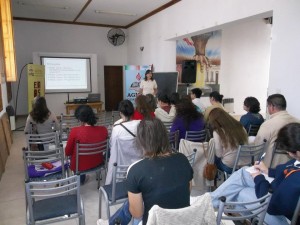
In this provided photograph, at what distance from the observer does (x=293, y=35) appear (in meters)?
3.37

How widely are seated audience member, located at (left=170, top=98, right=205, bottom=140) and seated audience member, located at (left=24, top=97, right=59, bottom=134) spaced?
1.79 meters

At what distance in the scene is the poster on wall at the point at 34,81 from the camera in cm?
658

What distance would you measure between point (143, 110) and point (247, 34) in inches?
234

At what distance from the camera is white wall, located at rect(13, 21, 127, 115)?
313 inches

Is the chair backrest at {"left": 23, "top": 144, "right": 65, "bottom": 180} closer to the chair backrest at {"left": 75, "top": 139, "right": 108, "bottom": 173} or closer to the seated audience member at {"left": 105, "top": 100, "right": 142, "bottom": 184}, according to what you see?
the chair backrest at {"left": 75, "top": 139, "right": 108, "bottom": 173}

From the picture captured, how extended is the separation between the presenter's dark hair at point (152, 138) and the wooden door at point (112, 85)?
26.5ft

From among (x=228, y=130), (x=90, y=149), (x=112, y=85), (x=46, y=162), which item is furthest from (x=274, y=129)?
(x=112, y=85)

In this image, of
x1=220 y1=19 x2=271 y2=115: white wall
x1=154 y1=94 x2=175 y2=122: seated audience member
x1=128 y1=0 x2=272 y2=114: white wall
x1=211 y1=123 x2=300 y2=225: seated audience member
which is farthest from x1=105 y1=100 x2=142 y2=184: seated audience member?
x1=220 y1=19 x2=271 y2=115: white wall

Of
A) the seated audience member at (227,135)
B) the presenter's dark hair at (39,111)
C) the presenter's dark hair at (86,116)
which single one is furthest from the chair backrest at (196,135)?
the presenter's dark hair at (39,111)

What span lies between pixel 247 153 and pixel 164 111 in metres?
1.69

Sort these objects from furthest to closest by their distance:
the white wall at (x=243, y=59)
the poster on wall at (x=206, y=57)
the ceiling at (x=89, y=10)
Result: 1. the white wall at (x=243, y=59)
2. the poster on wall at (x=206, y=57)
3. the ceiling at (x=89, y=10)

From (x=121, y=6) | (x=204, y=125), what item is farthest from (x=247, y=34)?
(x=204, y=125)

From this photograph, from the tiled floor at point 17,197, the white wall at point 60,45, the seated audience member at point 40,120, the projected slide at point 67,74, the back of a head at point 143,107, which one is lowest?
the tiled floor at point 17,197

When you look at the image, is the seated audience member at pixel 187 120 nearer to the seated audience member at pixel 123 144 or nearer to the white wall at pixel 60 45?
the seated audience member at pixel 123 144
